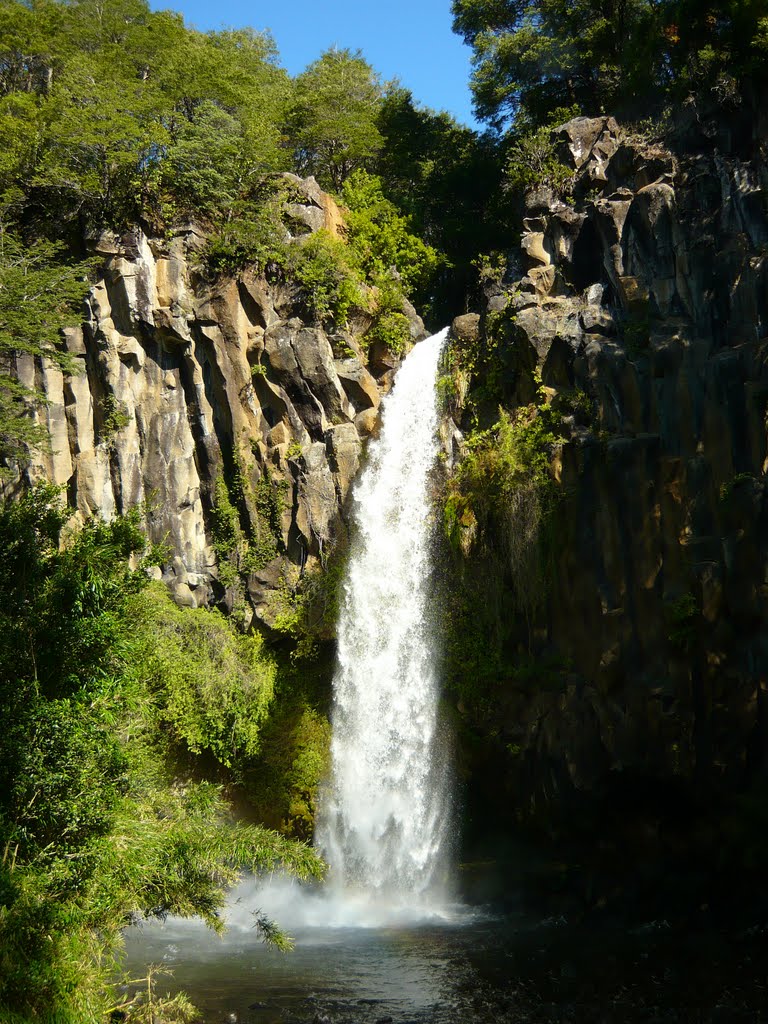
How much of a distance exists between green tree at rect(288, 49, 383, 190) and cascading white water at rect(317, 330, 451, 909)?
1260 cm

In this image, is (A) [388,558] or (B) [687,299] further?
(A) [388,558]

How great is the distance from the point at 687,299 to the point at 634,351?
1.59 metres

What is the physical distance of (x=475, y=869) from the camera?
17828 mm

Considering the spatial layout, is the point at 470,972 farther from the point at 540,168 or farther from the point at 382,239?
the point at 382,239

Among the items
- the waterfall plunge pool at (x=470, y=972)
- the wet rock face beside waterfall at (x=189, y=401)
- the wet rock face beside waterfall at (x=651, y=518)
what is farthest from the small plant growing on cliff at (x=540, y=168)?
the waterfall plunge pool at (x=470, y=972)

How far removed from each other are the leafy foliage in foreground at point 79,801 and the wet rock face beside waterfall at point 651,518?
6783 mm

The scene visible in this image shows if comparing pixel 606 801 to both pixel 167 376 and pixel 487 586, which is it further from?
pixel 167 376

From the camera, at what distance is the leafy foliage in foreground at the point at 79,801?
9.26 m

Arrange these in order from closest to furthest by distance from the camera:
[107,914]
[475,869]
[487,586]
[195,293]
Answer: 1. [107,914]
2. [475,869]
3. [487,586]
4. [195,293]

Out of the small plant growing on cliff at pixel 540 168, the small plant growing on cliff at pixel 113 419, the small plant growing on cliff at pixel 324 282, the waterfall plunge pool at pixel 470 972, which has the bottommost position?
the waterfall plunge pool at pixel 470 972

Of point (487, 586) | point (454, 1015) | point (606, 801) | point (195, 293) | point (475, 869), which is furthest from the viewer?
point (195, 293)

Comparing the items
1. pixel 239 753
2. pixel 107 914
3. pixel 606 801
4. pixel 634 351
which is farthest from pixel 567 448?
pixel 107 914

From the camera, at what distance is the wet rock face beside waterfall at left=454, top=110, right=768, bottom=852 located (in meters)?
15.6

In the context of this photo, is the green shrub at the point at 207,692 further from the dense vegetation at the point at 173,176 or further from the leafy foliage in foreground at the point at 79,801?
the leafy foliage in foreground at the point at 79,801
